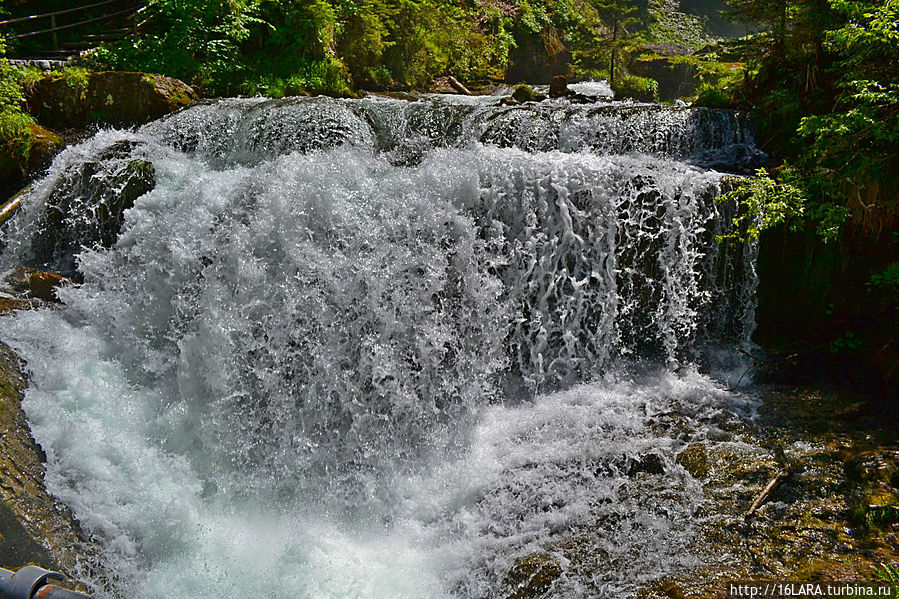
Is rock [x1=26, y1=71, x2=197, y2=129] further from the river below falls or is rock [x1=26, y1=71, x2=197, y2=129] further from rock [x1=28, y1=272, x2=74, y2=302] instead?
rock [x1=28, y1=272, x2=74, y2=302]

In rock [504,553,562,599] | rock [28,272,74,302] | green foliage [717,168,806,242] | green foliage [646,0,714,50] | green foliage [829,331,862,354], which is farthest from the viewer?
green foliage [646,0,714,50]

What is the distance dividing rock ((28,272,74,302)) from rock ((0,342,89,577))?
1.78 metres

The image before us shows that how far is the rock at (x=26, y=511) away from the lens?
12.7 feet

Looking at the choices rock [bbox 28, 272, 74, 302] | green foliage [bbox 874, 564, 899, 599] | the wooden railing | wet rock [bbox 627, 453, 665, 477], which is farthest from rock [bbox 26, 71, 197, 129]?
green foliage [bbox 874, 564, 899, 599]

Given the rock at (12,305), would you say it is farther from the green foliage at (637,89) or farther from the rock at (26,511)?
the green foliage at (637,89)

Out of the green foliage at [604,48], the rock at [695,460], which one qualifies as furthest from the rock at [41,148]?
the green foliage at [604,48]

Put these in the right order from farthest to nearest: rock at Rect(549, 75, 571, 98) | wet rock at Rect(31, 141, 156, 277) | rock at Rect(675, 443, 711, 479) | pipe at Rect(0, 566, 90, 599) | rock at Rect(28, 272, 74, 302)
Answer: rock at Rect(549, 75, 571, 98) → wet rock at Rect(31, 141, 156, 277) → rock at Rect(28, 272, 74, 302) → rock at Rect(675, 443, 711, 479) → pipe at Rect(0, 566, 90, 599)

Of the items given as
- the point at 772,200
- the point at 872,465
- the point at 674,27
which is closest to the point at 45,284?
the point at 772,200

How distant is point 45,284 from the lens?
622cm

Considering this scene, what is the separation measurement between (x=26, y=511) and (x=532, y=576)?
3500 mm

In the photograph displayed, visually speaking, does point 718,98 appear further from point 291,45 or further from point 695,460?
point 291,45

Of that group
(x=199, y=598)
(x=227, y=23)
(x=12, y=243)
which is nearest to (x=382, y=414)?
(x=199, y=598)

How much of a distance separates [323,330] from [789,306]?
486cm

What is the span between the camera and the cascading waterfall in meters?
4.28
